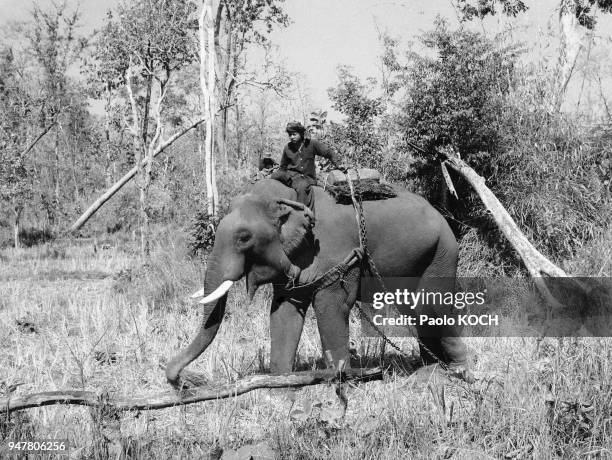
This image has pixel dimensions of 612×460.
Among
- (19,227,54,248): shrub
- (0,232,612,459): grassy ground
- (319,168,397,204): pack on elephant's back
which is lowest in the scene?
(0,232,612,459): grassy ground

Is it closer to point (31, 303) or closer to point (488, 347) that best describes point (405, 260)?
point (488, 347)

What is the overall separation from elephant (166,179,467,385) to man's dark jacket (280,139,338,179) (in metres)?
0.20

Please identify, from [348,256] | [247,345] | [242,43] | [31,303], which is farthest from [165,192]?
[348,256]

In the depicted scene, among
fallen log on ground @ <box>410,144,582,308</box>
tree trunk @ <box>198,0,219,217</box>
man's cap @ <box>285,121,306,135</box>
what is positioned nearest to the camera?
man's cap @ <box>285,121,306,135</box>

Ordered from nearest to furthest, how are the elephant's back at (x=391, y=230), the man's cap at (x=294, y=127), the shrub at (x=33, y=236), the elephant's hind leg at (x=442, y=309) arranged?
the elephant's back at (x=391, y=230), the man's cap at (x=294, y=127), the elephant's hind leg at (x=442, y=309), the shrub at (x=33, y=236)

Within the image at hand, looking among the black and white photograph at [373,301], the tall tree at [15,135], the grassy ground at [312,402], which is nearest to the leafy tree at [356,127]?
the black and white photograph at [373,301]

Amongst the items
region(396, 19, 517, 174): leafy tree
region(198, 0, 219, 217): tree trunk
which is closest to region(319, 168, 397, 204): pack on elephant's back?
region(396, 19, 517, 174): leafy tree

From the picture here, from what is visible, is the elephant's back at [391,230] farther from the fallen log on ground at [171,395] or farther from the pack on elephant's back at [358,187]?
the fallen log on ground at [171,395]

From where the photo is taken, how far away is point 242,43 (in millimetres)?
24422

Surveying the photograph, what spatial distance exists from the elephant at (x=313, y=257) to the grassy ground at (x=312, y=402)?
435 millimetres

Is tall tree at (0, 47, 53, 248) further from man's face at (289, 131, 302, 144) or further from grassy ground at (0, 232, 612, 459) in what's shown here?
man's face at (289, 131, 302, 144)

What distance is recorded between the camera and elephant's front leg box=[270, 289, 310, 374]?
18.5ft

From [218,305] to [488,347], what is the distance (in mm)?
3158

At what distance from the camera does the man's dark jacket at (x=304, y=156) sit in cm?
596
